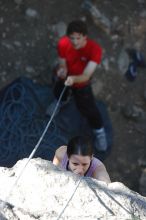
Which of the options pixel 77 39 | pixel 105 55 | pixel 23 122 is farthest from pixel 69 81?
pixel 105 55

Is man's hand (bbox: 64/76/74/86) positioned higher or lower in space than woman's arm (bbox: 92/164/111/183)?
lower

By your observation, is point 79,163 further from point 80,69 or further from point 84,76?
point 80,69

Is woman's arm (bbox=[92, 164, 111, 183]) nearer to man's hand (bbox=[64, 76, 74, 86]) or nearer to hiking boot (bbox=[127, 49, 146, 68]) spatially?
man's hand (bbox=[64, 76, 74, 86])

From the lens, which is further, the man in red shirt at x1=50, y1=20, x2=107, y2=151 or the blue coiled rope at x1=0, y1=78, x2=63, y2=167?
the blue coiled rope at x1=0, y1=78, x2=63, y2=167

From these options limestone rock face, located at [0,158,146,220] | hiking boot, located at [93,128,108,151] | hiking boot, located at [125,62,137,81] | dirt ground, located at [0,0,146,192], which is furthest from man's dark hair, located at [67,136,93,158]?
hiking boot, located at [125,62,137,81]

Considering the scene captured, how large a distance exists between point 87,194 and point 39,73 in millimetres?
3111

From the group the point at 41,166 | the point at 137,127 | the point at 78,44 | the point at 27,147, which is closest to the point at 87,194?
the point at 41,166

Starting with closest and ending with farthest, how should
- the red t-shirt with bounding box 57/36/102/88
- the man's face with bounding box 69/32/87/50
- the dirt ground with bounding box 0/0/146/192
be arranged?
1. the man's face with bounding box 69/32/87/50
2. the red t-shirt with bounding box 57/36/102/88
3. the dirt ground with bounding box 0/0/146/192

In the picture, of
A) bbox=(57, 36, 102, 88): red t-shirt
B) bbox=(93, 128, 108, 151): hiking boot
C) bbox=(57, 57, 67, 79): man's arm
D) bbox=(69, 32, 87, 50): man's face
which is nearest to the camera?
bbox=(69, 32, 87, 50): man's face

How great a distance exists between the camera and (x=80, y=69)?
453 centimetres

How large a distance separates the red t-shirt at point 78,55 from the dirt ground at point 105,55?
77cm

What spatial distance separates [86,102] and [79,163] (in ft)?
5.54

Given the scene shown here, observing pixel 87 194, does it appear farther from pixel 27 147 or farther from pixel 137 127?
pixel 137 127

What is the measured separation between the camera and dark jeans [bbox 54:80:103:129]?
4715 mm
